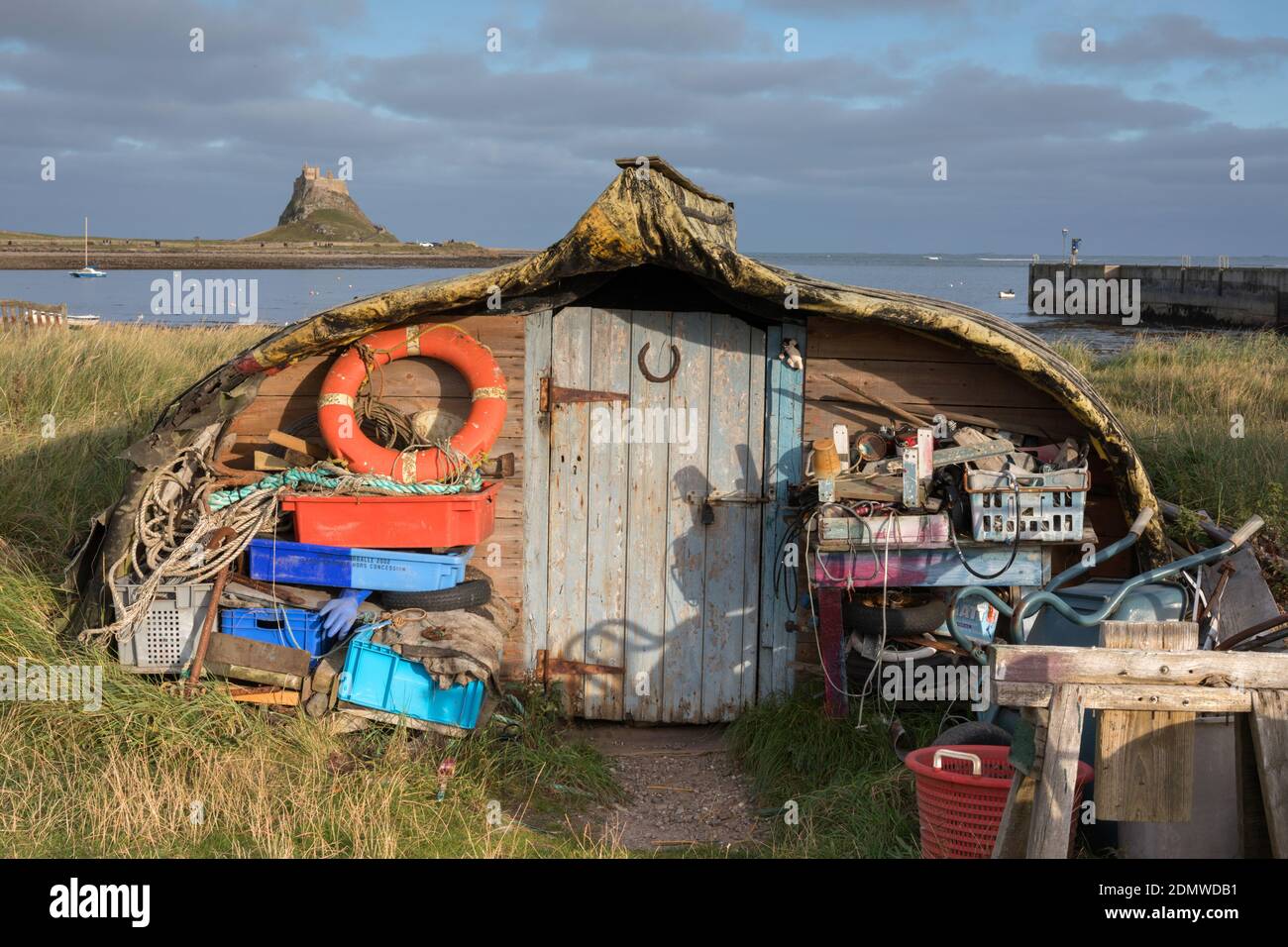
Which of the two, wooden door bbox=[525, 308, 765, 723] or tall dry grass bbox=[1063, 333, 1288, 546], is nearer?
wooden door bbox=[525, 308, 765, 723]

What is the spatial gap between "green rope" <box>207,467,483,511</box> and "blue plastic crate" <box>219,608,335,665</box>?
605 mm

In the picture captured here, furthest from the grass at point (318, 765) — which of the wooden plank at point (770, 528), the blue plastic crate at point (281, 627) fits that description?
the blue plastic crate at point (281, 627)

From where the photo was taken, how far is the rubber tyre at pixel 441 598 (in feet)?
20.9

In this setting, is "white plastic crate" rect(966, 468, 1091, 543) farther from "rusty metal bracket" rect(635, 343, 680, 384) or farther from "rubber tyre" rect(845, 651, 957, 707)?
"rusty metal bracket" rect(635, 343, 680, 384)

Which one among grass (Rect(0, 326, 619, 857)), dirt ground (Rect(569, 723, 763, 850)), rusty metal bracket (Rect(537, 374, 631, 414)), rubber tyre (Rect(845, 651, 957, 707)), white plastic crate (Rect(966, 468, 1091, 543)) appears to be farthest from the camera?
rusty metal bracket (Rect(537, 374, 631, 414))

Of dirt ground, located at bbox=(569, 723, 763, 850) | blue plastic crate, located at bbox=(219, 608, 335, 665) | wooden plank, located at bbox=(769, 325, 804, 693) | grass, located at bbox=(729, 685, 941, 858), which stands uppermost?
wooden plank, located at bbox=(769, 325, 804, 693)

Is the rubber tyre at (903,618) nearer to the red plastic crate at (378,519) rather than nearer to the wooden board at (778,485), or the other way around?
the wooden board at (778,485)

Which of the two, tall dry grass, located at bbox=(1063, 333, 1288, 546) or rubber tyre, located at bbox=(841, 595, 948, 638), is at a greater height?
tall dry grass, located at bbox=(1063, 333, 1288, 546)

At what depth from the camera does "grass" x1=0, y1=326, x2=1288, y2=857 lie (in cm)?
491

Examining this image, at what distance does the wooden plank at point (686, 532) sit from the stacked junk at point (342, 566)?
1.05m

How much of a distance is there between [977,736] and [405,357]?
12.2ft

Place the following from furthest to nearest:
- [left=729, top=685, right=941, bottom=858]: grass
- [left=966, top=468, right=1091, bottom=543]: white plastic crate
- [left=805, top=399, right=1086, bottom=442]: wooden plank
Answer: [left=805, top=399, right=1086, bottom=442]: wooden plank < [left=966, top=468, right=1091, bottom=543]: white plastic crate < [left=729, top=685, right=941, bottom=858]: grass

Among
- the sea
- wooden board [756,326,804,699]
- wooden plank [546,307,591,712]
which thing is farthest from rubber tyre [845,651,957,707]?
the sea
